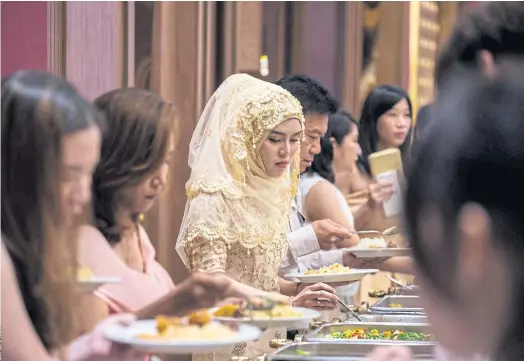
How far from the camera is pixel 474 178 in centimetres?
101

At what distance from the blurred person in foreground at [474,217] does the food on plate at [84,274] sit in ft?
1.80

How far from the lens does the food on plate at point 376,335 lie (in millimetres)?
2158

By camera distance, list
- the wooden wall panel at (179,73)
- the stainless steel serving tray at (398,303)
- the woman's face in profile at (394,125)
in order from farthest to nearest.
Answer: the woman's face in profile at (394,125) < the stainless steel serving tray at (398,303) < the wooden wall panel at (179,73)

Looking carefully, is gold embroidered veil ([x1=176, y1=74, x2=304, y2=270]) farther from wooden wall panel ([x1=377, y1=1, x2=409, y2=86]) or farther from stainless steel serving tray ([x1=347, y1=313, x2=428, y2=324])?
wooden wall panel ([x1=377, y1=1, x2=409, y2=86])

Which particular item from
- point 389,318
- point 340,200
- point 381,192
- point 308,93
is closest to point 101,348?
point 389,318

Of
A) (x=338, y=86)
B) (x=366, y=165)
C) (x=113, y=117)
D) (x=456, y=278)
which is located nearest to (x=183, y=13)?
(x=113, y=117)

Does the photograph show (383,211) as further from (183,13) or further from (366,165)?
(183,13)

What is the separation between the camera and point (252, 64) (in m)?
2.78

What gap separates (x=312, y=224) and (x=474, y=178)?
1.80m

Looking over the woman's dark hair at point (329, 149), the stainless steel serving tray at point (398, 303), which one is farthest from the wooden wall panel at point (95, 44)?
the woman's dark hair at point (329, 149)

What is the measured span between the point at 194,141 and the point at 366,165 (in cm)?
202

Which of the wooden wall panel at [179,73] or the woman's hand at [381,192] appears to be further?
the woman's hand at [381,192]

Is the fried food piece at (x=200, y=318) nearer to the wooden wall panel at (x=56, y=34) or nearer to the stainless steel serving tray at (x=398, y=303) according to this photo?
the wooden wall panel at (x=56, y=34)

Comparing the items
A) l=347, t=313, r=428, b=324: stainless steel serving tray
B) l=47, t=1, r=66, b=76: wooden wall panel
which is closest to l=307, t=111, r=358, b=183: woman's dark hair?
l=347, t=313, r=428, b=324: stainless steel serving tray
